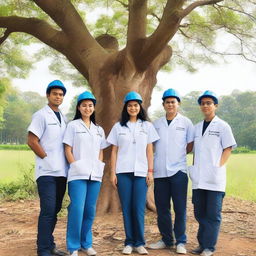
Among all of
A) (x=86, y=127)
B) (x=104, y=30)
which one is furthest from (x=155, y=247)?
(x=104, y=30)

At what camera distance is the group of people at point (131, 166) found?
4.71 metres

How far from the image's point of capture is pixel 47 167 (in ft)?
15.4

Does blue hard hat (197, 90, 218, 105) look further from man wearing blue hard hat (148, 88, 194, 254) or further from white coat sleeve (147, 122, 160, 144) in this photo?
white coat sleeve (147, 122, 160, 144)

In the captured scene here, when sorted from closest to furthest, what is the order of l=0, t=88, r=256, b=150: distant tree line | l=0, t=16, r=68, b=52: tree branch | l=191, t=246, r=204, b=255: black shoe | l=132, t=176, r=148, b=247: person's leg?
l=132, t=176, r=148, b=247: person's leg
l=191, t=246, r=204, b=255: black shoe
l=0, t=16, r=68, b=52: tree branch
l=0, t=88, r=256, b=150: distant tree line

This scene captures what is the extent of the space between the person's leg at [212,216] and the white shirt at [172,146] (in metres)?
0.49

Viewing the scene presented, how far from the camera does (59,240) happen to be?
5828mm

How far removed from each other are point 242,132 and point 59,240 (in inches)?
1452

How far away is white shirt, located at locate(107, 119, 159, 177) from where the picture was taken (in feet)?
15.9

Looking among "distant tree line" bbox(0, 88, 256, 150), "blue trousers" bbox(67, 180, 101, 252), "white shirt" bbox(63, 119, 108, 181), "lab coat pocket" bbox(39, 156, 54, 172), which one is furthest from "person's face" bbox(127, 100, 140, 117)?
"distant tree line" bbox(0, 88, 256, 150)

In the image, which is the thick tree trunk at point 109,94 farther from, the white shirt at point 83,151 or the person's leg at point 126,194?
the white shirt at point 83,151

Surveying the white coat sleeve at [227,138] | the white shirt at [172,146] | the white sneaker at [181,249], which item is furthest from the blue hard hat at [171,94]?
the white sneaker at [181,249]

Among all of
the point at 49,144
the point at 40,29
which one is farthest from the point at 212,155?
the point at 40,29

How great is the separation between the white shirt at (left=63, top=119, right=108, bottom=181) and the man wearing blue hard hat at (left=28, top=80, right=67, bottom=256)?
0.44ft

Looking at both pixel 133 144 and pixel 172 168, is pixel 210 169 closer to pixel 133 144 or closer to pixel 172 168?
pixel 172 168
